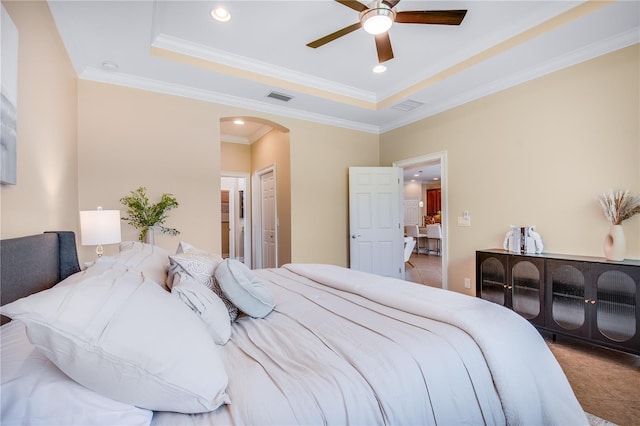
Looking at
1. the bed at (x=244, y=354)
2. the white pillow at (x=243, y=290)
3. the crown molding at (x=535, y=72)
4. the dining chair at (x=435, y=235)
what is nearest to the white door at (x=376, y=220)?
the crown molding at (x=535, y=72)

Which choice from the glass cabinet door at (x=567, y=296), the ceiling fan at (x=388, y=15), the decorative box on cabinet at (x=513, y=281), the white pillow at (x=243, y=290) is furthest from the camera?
the decorative box on cabinet at (x=513, y=281)

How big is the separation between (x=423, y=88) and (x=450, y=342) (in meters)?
3.34

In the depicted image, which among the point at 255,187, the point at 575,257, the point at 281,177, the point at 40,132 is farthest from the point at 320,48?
the point at 255,187

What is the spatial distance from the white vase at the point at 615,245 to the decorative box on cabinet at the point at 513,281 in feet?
1.56

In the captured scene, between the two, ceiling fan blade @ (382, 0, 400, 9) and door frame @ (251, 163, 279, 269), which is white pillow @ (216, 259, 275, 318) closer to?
ceiling fan blade @ (382, 0, 400, 9)

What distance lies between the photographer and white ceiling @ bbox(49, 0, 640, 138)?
8.03 feet

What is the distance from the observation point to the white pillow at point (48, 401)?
0.62 metres

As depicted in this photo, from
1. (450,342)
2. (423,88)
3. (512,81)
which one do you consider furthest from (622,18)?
(450,342)

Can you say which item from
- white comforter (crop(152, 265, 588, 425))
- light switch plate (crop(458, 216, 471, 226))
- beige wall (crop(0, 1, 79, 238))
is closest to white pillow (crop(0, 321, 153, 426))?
white comforter (crop(152, 265, 588, 425))

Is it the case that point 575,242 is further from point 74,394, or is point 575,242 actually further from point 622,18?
point 74,394

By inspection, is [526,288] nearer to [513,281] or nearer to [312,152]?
Answer: [513,281]

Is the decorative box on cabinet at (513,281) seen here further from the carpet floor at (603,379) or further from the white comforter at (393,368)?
the white comforter at (393,368)

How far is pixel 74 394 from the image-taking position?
26.6 inches

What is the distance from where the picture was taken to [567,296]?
2666 mm
